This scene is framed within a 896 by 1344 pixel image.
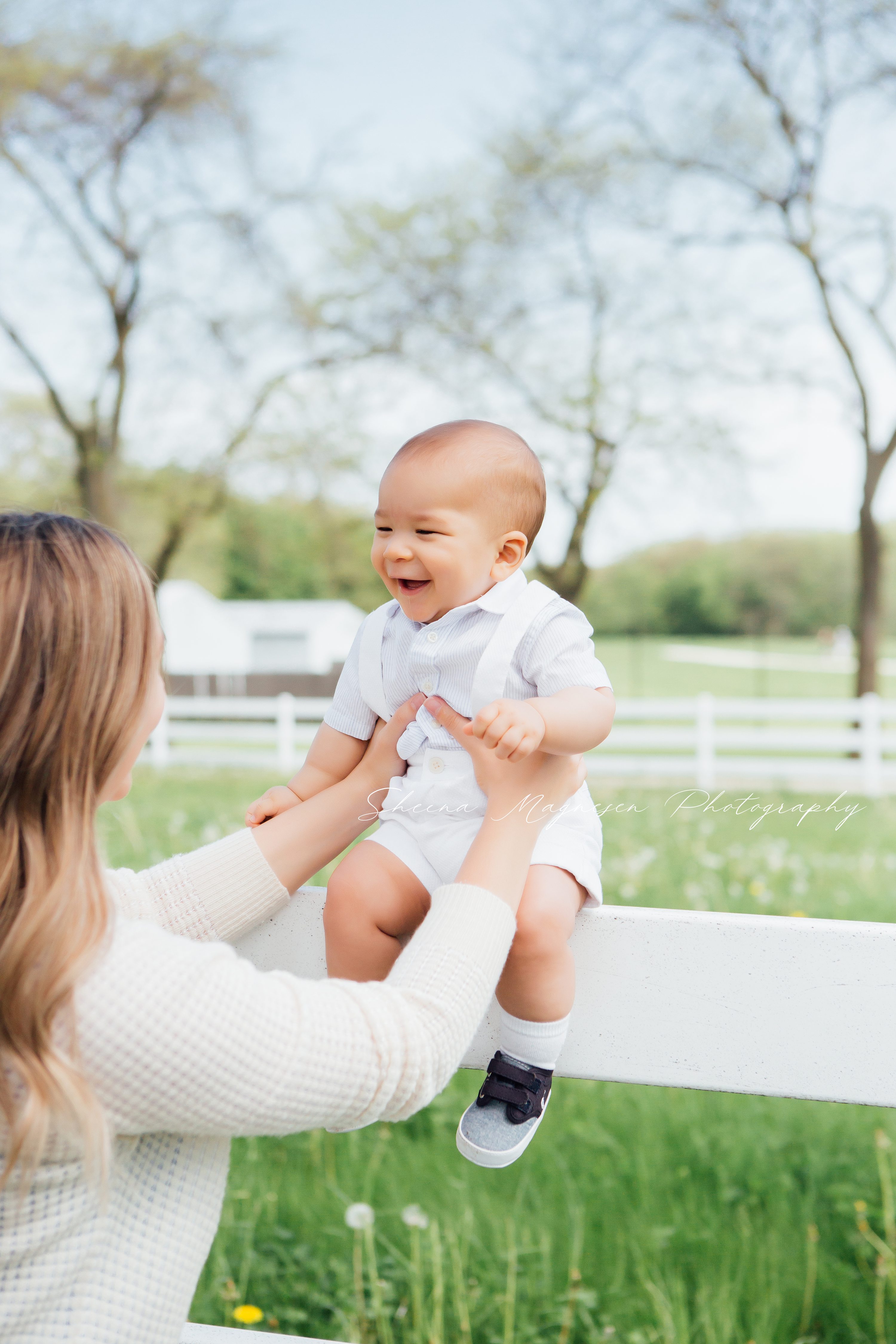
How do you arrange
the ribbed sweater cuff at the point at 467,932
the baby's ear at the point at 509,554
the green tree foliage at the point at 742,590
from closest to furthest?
the ribbed sweater cuff at the point at 467,932 → the baby's ear at the point at 509,554 → the green tree foliage at the point at 742,590

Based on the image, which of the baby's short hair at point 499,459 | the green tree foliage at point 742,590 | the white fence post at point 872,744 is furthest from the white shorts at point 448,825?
the green tree foliage at point 742,590

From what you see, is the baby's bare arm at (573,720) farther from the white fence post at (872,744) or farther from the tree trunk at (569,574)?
the tree trunk at (569,574)

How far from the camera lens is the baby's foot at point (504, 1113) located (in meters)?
1.21

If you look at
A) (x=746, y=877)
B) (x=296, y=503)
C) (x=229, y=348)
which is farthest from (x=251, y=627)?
(x=746, y=877)

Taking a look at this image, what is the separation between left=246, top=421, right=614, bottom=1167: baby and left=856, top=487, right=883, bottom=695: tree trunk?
8.62m

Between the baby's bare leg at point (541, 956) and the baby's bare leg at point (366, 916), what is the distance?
0.14 meters

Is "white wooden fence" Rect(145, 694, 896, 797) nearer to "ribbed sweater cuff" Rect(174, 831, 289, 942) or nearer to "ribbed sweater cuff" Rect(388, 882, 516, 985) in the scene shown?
"ribbed sweater cuff" Rect(174, 831, 289, 942)

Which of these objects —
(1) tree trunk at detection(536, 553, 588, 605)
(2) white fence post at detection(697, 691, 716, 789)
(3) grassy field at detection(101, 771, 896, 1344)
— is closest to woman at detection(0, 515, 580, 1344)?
(3) grassy field at detection(101, 771, 896, 1344)

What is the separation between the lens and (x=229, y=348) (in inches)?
445

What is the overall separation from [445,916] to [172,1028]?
0.98 ft

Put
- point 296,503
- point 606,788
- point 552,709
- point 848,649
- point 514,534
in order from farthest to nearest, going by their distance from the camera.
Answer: point 848,649 < point 296,503 < point 606,788 < point 514,534 < point 552,709

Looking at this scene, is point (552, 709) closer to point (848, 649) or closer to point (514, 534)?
point (514, 534)

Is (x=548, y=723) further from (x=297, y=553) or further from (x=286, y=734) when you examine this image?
(x=297, y=553)

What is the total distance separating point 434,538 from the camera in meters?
1.36
